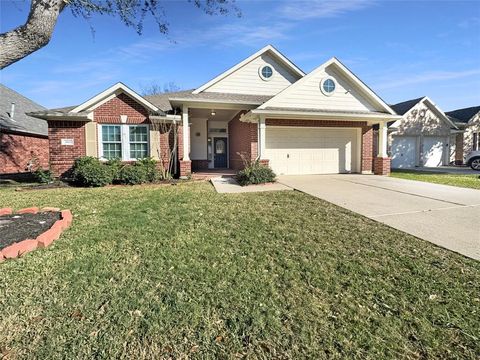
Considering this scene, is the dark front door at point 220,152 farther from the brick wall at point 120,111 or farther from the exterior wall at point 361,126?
Result: the brick wall at point 120,111

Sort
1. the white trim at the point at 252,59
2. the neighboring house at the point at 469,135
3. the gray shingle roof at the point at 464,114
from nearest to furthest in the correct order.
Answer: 1. the white trim at the point at 252,59
2. the neighboring house at the point at 469,135
3. the gray shingle roof at the point at 464,114

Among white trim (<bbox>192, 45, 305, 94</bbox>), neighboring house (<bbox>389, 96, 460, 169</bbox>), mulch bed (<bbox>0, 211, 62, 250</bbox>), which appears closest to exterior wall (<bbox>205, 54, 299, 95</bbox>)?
white trim (<bbox>192, 45, 305, 94</bbox>)

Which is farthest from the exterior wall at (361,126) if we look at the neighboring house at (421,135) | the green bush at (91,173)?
the green bush at (91,173)

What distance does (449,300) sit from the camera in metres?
2.89

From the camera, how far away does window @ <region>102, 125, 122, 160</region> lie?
482 inches

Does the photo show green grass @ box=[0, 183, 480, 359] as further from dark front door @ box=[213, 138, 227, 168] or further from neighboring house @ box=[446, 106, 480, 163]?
neighboring house @ box=[446, 106, 480, 163]

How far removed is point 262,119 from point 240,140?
10.8 feet

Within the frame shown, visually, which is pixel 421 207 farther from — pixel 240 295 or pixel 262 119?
pixel 262 119

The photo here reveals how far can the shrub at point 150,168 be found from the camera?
37.6 ft

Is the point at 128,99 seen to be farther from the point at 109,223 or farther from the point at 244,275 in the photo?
the point at 244,275

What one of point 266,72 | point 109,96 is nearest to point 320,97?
point 266,72

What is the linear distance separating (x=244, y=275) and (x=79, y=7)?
26.0ft

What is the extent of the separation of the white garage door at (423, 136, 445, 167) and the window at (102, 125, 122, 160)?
2134 cm

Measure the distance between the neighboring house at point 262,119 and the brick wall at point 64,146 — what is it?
39mm
